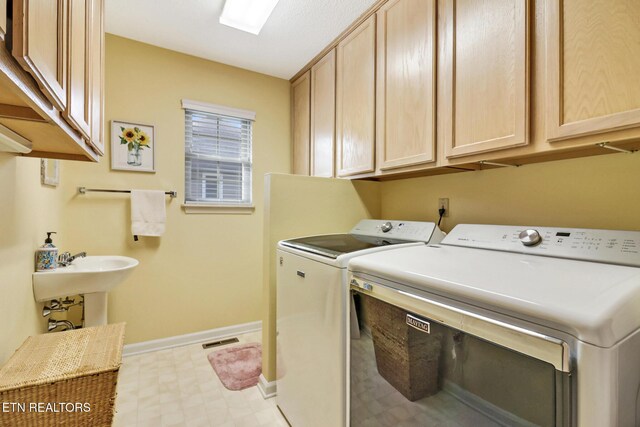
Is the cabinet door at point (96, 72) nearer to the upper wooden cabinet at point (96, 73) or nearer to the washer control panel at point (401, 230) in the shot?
the upper wooden cabinet at point (96, 73)

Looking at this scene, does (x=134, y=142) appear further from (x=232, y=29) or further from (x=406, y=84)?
(x=406, y=84)

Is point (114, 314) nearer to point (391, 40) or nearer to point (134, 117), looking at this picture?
point (134, 117)

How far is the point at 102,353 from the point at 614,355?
167 cm

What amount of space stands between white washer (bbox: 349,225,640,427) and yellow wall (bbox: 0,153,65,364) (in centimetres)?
149

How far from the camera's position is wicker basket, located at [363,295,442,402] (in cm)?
87

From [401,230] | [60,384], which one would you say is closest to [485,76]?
[401,230]

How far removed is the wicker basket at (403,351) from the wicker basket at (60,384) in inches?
41.0

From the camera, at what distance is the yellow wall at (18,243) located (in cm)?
121

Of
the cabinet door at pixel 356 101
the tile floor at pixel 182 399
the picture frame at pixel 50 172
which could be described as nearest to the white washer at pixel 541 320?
the cabinet door at pixel 356 101

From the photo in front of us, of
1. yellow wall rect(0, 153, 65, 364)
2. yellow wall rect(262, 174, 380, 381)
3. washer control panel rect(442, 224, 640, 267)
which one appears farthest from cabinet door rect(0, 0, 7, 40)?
washer control panel rect(442, 224, 640, 267)

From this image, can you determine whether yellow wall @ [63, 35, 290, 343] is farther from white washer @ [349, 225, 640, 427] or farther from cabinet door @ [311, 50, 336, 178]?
white washer @ [349, 225, 640, 427]

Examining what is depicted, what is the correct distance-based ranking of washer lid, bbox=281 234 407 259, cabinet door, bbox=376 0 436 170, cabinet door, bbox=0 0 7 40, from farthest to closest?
cabinet door, bbox=376 0 436 170 < washer lid, bbox=281 234 407 259 < cabinet door, bbox=0 0 7 40

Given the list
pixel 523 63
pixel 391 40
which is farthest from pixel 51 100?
pixel 391 40

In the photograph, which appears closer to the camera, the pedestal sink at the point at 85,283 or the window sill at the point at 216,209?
→ the pedestal sink at the point at 85,283
